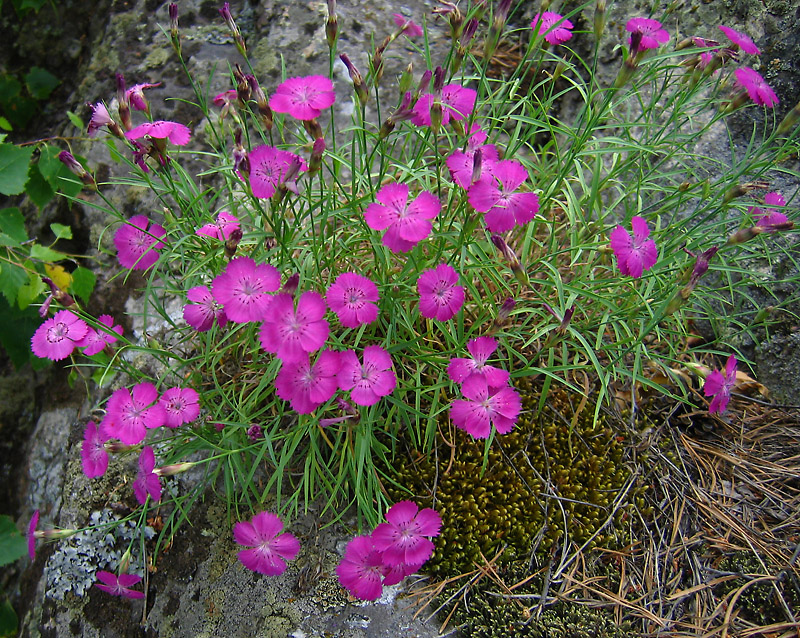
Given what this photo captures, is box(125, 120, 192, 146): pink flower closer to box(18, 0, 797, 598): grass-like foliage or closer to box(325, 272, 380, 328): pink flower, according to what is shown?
box(18, 0, 797, 598): grass-like foliage

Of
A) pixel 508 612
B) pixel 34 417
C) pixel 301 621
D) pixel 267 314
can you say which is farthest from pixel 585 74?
pixel 34 417

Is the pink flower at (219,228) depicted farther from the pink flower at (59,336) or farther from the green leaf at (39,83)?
the green leaf at (39,83)

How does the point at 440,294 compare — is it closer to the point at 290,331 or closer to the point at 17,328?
the point at 290,331

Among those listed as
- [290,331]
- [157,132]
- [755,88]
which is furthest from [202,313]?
[755,88]

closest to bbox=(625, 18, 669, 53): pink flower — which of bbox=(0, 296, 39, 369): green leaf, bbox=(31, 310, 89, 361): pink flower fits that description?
bbox=(31, 310, 89, 361): pink flower

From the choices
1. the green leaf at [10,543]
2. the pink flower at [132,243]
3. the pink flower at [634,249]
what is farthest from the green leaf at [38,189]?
the pink flower at [634,249]

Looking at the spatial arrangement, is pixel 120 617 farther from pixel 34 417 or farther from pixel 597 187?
pixel 597 187
